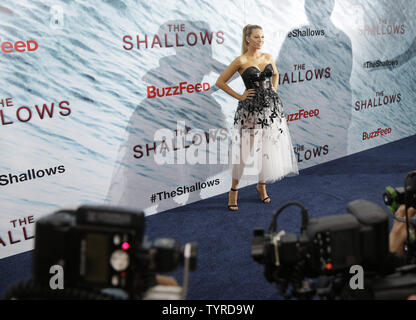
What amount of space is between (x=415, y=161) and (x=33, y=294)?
5172mm

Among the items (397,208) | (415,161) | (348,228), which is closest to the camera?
(348,228)

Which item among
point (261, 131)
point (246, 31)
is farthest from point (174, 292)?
point (246, 31)

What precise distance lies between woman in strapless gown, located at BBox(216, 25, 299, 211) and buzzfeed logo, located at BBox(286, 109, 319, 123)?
1012 millimetres

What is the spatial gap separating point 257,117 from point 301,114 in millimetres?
1415

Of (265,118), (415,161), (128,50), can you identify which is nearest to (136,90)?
(128,50)

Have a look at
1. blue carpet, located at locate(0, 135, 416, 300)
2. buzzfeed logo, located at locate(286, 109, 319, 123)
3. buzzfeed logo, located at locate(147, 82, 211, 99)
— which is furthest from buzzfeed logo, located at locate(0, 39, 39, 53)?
buzzfeed logo, located at locate(286, 109, 319, 123)

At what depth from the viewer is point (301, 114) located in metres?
4.91

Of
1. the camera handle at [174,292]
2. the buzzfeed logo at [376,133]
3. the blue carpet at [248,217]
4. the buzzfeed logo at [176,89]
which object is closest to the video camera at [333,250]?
the camera handle at [174,292]

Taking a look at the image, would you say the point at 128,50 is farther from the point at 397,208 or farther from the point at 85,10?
the point at 397,208

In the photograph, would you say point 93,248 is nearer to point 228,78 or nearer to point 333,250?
point 333,250

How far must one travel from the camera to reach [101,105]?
3.37 m

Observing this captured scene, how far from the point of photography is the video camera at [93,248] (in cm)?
103

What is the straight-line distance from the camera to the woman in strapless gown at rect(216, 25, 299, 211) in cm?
365
